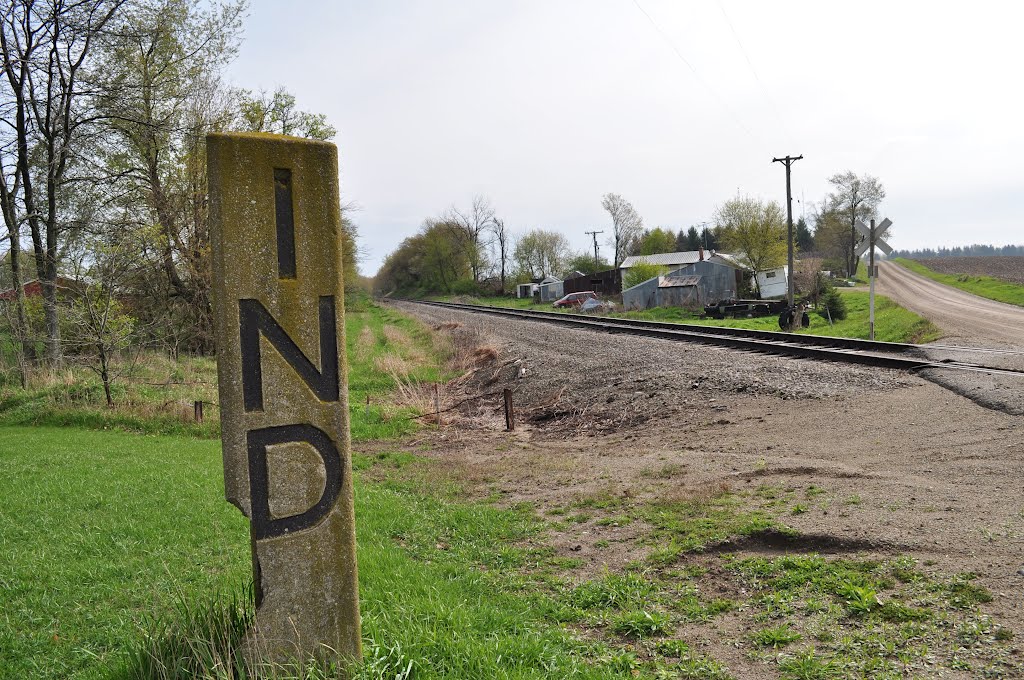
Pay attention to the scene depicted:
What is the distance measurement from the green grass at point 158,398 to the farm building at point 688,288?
27.7 m

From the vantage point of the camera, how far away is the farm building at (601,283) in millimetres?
66938

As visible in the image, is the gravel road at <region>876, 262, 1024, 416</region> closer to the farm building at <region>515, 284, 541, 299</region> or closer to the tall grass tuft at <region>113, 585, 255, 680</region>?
the tall grass tuft at <region>113, 585, 255, 680</region>

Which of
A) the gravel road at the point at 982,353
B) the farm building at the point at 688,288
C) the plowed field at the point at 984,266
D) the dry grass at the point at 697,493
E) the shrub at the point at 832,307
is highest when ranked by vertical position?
the plowed field at the point at 984,266

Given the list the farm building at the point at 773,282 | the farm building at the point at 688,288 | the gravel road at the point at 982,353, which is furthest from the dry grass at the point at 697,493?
the farm building at the point at 773,282

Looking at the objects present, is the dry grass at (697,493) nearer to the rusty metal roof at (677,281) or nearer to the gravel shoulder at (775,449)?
the gravel shoulder at (775,449)

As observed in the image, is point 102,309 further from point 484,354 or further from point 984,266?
point 984,266

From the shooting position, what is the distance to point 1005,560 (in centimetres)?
438

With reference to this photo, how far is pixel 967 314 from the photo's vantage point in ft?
102

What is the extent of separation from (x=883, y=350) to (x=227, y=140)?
15787 mm

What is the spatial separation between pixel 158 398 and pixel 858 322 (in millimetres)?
28594

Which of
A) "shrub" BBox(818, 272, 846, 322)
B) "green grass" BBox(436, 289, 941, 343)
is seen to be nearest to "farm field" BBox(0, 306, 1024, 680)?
"green grass" BBox(436, 289, 941, 343)

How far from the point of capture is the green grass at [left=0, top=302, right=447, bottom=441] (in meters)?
15.0

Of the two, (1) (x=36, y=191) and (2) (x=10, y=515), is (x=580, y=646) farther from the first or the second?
(1) (x=36, y=191)

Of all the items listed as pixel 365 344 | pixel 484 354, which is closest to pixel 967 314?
pixel 484 354
